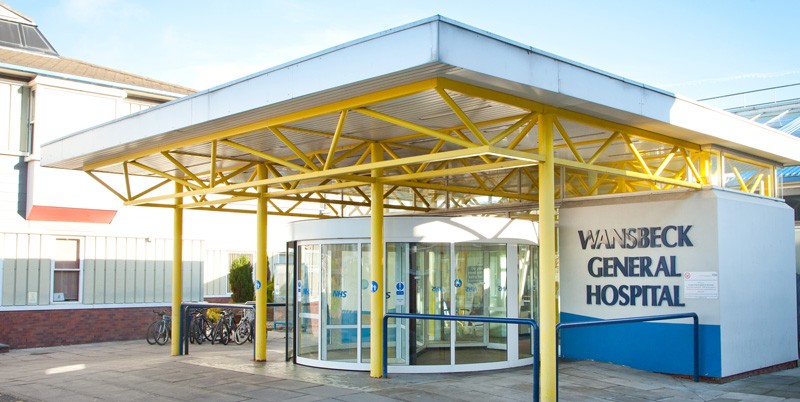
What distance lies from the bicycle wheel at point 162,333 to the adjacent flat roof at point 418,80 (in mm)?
6210

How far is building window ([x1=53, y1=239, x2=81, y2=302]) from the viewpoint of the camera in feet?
63.5

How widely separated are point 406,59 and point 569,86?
7.69ft

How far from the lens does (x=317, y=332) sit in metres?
13.6

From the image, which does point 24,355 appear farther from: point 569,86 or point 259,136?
point 569,86

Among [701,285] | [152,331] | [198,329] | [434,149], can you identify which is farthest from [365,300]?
[152,331]

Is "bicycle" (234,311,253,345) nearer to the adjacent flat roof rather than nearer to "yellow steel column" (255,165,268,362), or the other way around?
"yellow steel column" (255,165,268,362)

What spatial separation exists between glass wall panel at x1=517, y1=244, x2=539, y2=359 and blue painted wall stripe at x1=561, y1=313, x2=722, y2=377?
0.65 m

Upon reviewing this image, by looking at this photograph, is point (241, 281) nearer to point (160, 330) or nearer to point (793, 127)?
point (160, 330)

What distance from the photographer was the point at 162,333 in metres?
19.1

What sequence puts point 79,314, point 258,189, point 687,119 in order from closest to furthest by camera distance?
point 687,119 < point 258,189 < point 79,314

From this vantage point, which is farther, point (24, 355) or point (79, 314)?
point (79, 314)

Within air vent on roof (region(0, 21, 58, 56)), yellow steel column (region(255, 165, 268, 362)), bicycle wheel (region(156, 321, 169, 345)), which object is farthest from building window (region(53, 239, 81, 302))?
air vent on roof (region(0, 21, 58, 56))

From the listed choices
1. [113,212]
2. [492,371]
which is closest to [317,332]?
[492,371]

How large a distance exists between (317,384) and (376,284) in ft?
5.82
